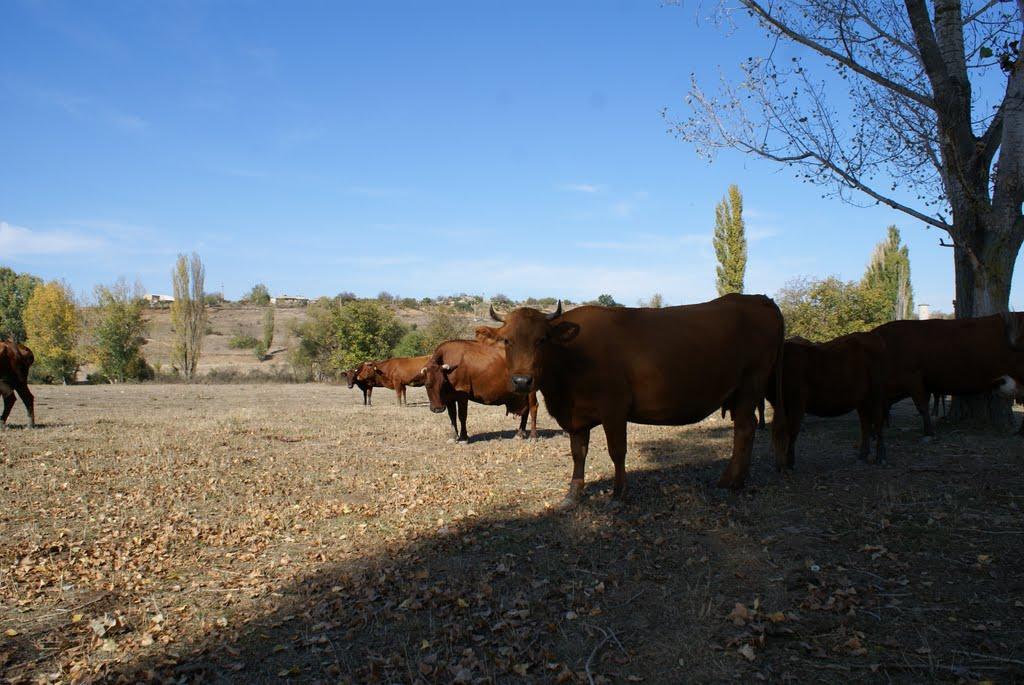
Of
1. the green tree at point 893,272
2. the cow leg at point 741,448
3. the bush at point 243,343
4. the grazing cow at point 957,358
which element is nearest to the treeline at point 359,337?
the bush at point 243,343

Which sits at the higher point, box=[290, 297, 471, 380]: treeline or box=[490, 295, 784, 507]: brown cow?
box=[290, 297, 471, 380]: treeline

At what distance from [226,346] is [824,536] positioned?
268 feet

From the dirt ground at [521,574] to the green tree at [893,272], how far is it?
53093 mm

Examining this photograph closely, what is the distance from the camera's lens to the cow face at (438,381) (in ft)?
51.3

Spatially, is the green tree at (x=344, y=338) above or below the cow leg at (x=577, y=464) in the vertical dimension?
above

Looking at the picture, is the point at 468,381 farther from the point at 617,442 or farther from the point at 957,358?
the point at 957,358

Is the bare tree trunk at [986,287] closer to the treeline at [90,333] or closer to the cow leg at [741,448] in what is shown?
the cow leg at [741,448]

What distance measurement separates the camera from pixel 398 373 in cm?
2873

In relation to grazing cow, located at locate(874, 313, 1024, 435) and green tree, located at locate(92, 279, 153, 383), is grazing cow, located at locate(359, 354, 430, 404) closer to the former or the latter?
grazing cow, located at locate(874, 313, 1024, 435)

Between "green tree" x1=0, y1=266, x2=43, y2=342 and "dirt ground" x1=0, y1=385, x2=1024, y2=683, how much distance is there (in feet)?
194

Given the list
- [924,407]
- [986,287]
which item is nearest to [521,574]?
[924,407]

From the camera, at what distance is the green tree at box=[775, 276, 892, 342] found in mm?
33594

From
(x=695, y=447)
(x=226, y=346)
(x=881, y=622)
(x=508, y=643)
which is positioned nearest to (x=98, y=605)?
(x=508, y=643)

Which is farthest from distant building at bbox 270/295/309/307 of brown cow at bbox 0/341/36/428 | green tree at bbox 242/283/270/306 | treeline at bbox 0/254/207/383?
brown cow at bbox 0/341/36/428
